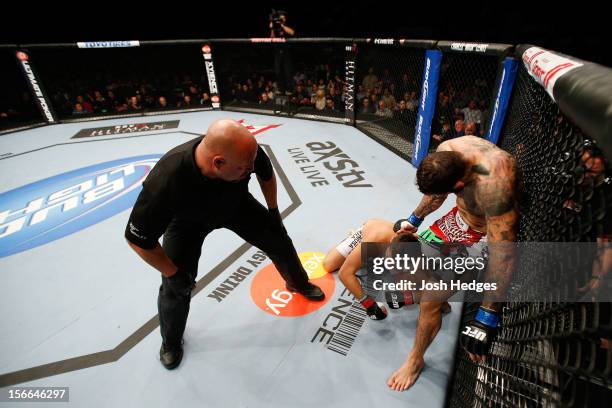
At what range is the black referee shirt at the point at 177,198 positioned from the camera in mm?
1387

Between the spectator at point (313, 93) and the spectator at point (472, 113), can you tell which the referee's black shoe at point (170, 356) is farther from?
the spectator at point (313, 93)

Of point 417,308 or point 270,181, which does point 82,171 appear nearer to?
point 270,181

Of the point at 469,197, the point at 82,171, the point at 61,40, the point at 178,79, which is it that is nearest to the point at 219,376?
the point at 469,197

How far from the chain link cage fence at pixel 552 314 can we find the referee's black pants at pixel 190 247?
1295 mm

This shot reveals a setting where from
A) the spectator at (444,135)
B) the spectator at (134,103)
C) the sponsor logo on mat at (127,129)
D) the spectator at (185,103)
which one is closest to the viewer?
the spectator at (444,135)

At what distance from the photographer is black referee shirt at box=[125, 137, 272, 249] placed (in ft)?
4.55

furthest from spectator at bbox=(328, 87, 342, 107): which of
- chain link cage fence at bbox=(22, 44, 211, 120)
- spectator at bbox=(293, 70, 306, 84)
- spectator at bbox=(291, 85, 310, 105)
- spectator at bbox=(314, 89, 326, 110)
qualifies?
chain link cage fence at bbox=(22, 44, 211, 120)

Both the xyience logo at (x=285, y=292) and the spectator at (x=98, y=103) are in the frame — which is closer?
the xyience logo at (x=285, y=292)

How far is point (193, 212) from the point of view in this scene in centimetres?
160

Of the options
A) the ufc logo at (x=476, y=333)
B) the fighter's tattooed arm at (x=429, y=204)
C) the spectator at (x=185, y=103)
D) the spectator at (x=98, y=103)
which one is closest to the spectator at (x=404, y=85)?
the fighter's tattooed arm at (x=429, y=204)

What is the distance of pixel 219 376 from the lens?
186 cm

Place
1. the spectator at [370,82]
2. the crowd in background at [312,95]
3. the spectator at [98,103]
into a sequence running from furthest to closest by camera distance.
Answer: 1. the spectator at [98,103]
2. the spectator at [370,82]
3. the crowd in background at [312,95]

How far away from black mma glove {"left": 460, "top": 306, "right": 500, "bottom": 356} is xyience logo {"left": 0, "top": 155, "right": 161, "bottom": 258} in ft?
12.0

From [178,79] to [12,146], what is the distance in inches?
261
